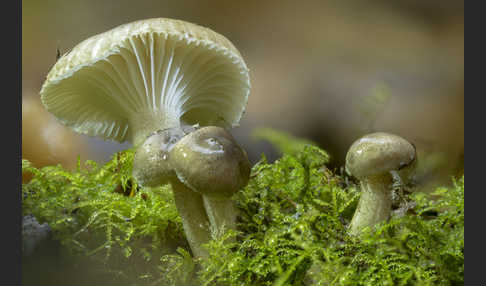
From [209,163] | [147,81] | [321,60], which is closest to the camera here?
[209,163]

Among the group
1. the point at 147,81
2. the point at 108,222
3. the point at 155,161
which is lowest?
the point at 108,222

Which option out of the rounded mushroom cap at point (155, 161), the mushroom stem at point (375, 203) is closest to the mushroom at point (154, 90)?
the rounded mushroom cap at point (155, 161)

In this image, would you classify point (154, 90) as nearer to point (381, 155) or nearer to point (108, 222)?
point (108, 222)

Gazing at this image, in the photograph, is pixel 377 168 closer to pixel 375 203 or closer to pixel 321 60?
pixel 375 203

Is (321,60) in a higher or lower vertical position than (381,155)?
higher

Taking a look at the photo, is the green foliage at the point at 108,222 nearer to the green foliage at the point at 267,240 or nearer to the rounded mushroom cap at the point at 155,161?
the green foliage at the point at 267,240

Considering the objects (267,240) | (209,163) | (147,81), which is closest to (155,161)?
(209,163)

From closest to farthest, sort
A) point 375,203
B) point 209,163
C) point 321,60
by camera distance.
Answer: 1. point 209,163
2. point 375,203
3. point 321,60

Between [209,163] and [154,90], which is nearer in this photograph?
[209,163]

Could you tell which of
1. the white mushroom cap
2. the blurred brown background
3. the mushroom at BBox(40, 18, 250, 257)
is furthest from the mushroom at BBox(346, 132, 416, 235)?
the blurred brown background
